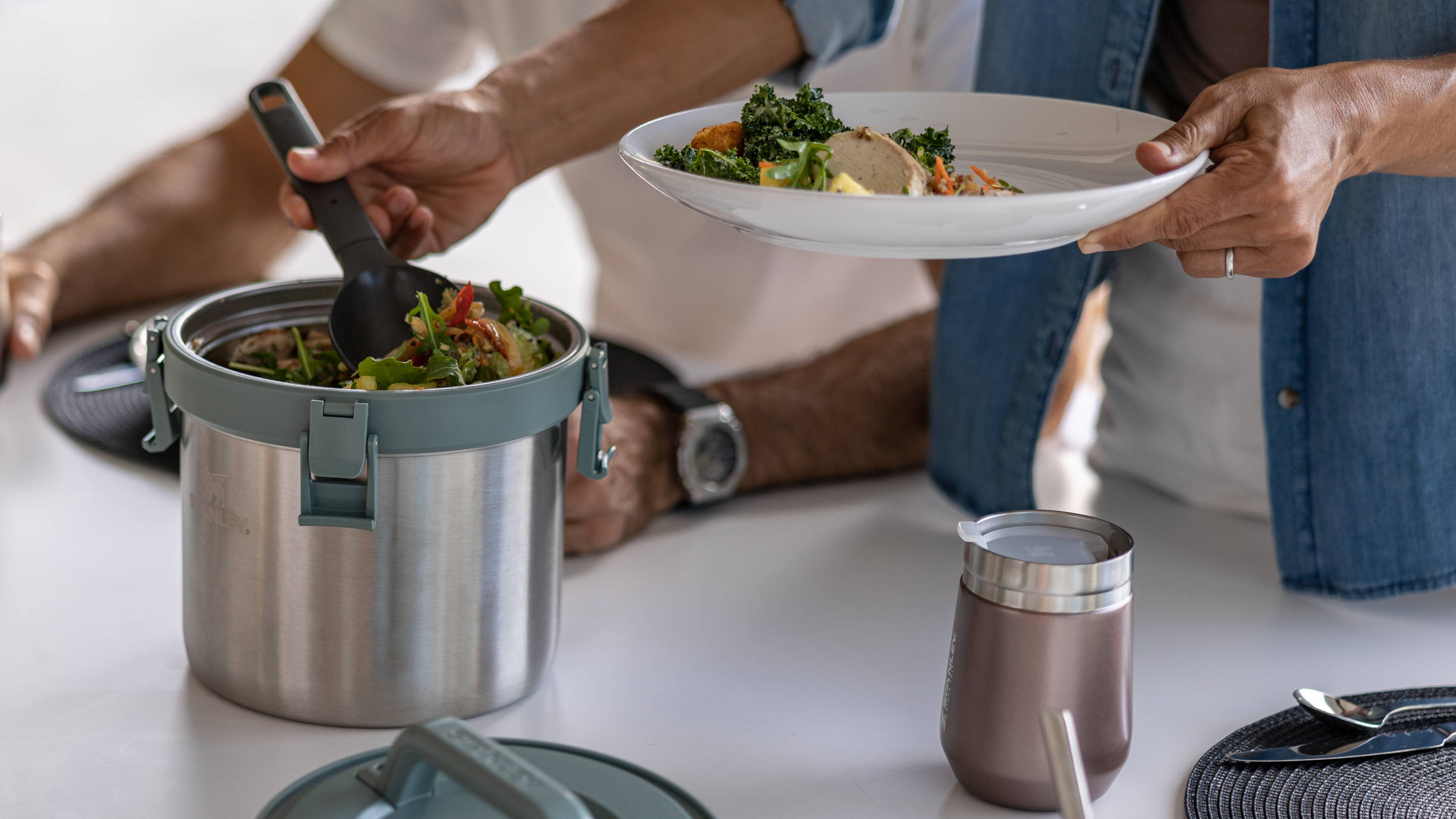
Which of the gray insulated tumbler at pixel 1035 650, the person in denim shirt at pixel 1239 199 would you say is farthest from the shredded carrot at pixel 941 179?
the gray insulated tumbler at pixel 1035 650

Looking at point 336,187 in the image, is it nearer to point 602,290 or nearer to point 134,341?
point 134,341

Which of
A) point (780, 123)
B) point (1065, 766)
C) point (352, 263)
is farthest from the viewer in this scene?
point (352, 263)

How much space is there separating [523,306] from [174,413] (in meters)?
0.27

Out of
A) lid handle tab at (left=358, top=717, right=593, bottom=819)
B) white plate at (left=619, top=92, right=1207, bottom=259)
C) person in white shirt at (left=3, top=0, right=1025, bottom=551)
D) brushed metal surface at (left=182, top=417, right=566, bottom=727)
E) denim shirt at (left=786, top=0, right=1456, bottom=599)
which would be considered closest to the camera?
lid handle tab at (left=358, top=717, right=593, bottom=819)

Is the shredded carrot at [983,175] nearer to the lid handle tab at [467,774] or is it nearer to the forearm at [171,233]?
Result: the lid handle tab at [467,774]

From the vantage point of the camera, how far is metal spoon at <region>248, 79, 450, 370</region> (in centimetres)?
100

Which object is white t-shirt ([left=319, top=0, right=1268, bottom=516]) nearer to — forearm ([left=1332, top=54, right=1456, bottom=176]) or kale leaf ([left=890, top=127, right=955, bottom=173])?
forearm ([left=1332, top=54, right=1456, bottom=176])

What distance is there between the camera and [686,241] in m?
2.00

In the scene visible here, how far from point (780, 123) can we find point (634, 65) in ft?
1.42

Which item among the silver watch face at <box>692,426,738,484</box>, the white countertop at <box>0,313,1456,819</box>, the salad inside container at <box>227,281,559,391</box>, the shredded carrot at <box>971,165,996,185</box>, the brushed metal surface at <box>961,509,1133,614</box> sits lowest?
the white countertop at <box>0,313,1456,819</box>

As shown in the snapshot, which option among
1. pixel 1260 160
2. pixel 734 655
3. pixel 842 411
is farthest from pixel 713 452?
pixel 1260 160

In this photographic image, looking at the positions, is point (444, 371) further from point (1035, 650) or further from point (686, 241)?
point (686, 241)

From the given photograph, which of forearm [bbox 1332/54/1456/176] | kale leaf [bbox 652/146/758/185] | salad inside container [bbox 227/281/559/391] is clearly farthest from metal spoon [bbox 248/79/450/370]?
forearm [bbox 1332/54/1456/176]

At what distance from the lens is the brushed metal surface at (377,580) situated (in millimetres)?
828
